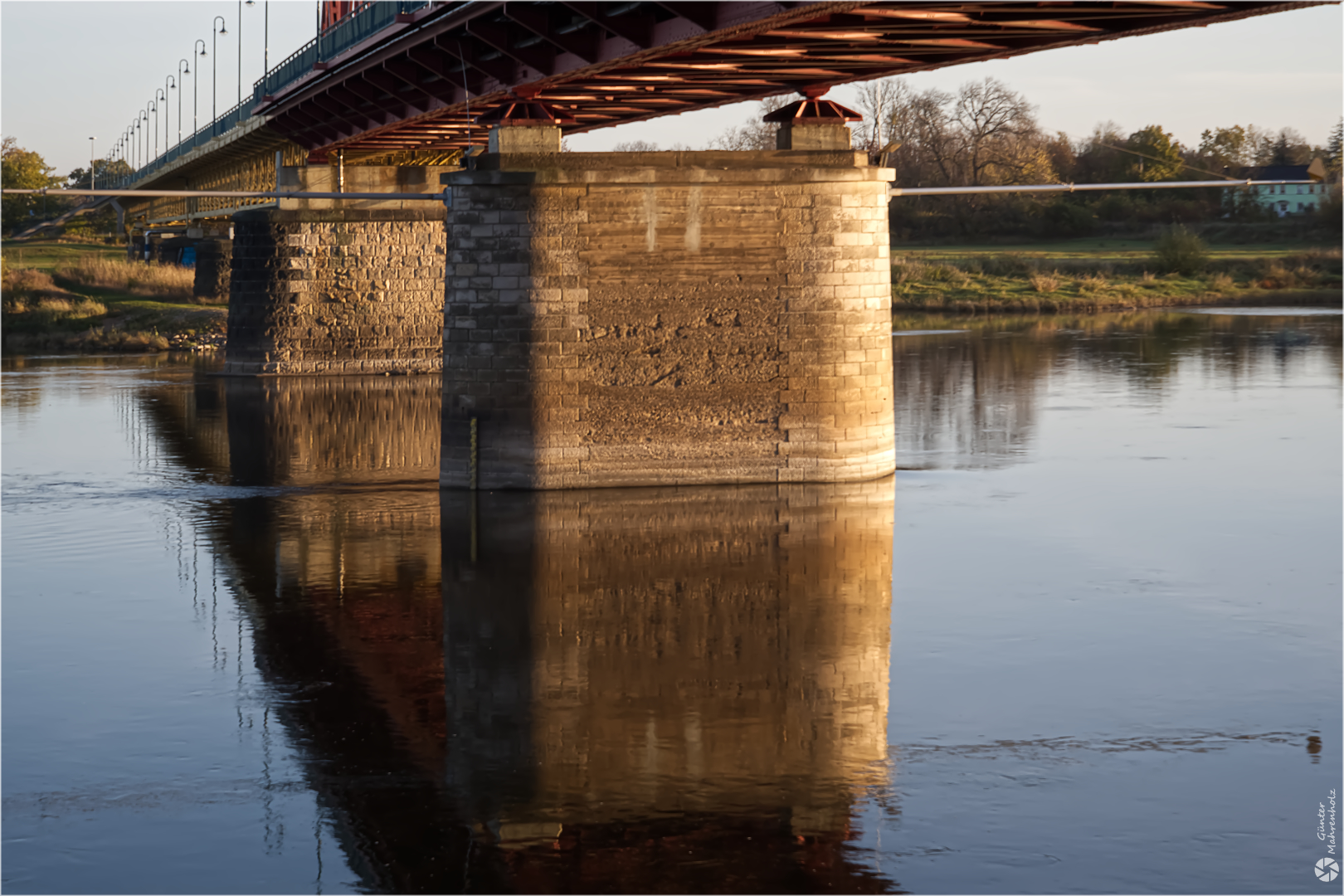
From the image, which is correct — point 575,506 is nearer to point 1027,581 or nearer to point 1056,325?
point 1027,581

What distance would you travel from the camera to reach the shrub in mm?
80938

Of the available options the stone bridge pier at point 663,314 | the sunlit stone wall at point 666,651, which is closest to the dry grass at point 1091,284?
the stone bridge pier at point 663,314

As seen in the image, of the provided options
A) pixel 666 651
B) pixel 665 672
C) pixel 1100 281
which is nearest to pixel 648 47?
pixel 666 651

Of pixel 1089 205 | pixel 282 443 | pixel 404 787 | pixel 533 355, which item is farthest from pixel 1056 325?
pixel 404 787

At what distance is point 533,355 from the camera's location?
21422 millimetres

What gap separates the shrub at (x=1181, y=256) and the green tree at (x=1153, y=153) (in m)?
7.96

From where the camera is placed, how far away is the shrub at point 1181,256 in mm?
80938

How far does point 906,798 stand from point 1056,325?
58.1 m

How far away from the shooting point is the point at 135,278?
65.9 meters

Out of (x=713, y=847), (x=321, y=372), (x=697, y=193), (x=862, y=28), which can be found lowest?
(x=713, y=847)

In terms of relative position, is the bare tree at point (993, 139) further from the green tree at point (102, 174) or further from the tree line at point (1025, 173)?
the green tree at point (102, 174)

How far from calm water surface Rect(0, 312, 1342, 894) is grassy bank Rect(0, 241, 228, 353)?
104 feet

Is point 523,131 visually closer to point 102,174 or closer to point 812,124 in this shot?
point 812,124

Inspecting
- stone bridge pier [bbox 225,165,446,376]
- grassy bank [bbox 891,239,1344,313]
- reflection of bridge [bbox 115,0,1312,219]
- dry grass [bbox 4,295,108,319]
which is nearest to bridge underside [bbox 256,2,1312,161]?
reflection of bridge [bbox 115,0,1312,219]
